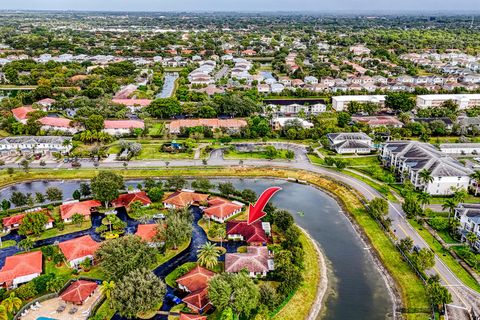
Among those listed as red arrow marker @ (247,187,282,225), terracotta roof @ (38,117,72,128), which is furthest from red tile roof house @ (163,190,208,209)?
terracotta roof @ (38,117,72,128)

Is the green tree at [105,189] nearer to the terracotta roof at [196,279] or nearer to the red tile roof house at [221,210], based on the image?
the red tile roof house at [221,210]

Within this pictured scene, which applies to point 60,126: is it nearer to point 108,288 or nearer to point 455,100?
point 108,288

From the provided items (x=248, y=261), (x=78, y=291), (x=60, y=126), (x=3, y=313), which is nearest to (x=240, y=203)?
(x=248, y=261)

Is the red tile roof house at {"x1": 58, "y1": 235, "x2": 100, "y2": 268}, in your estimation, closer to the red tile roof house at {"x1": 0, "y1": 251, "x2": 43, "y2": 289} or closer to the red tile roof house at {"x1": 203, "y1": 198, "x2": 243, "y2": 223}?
the red tile roof house at {"x1": 0, "y1": 251, "x2": 43, "y2": 289}

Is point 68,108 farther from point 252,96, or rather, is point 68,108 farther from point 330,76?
point 330,76

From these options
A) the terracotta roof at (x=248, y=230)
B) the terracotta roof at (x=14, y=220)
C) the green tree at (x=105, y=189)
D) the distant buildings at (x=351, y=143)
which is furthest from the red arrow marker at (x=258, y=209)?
the distant buildings at (x=351, y=143)

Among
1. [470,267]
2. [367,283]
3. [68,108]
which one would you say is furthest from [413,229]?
[68,108]
